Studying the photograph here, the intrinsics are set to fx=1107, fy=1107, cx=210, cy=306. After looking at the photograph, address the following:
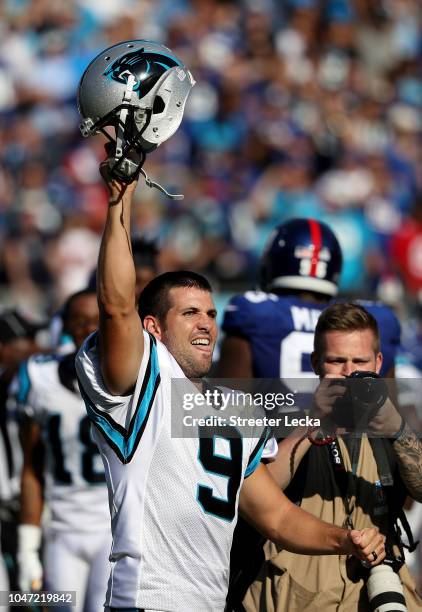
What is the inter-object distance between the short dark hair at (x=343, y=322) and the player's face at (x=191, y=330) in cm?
36

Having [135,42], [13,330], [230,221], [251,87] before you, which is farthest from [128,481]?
[251,87]

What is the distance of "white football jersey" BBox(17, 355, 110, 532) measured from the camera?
5281mm

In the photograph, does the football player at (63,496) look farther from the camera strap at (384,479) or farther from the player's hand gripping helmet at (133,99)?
the player's hand gripping helmet at (133,99)

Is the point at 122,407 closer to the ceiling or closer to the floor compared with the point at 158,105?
closer to the floor

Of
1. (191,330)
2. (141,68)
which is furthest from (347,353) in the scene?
(141,68)

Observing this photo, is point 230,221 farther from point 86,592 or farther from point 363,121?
point 86,592

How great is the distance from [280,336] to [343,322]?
0.89 m

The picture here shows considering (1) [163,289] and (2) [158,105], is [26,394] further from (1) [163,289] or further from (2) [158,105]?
(2) [158,105]

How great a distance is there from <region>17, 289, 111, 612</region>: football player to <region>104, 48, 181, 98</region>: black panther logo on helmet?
7.66 ft

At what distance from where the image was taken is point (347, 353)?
Result: 3496mm

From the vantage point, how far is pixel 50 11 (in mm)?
13453

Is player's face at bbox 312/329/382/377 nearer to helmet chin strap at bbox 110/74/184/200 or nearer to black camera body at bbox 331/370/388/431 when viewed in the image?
black camera body at bbox 331/370/388/431

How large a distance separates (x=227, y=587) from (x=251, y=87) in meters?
10.6

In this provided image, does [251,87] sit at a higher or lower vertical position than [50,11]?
lower
